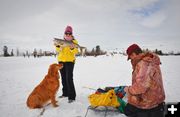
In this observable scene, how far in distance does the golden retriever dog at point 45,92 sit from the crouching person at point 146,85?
249 centimetres

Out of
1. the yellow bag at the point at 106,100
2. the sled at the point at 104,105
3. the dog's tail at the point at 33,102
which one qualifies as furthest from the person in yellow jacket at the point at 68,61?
the yellow bag at the point at 106,100

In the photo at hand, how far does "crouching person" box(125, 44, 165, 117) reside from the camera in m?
3.97

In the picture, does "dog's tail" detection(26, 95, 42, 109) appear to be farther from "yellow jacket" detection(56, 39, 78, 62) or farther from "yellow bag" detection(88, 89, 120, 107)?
"yellow bag" detection(88, 89, 120, 107)

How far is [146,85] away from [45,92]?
3048 millimetres

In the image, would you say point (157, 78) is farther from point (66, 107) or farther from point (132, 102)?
point (66, 107)

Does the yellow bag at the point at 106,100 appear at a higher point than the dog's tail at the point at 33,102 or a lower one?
higher

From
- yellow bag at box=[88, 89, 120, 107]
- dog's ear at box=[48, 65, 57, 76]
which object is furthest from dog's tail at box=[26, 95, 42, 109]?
yellow bag at box=[88, 89, 120, 107]

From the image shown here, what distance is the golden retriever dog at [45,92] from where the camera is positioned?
6051 mm

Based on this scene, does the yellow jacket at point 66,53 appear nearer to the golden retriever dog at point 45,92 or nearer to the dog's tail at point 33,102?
the golden retriever dog at point 45,92

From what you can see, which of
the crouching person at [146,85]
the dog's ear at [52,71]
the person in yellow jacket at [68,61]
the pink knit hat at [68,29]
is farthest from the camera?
the pink knit hat at [68,29]

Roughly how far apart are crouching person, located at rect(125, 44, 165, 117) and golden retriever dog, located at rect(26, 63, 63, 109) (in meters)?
2.49

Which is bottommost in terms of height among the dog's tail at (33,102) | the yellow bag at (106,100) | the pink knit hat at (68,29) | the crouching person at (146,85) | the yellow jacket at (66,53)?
the dog's tail at (33,102)

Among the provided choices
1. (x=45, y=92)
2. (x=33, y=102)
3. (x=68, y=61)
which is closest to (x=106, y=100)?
(x=45, y=92)

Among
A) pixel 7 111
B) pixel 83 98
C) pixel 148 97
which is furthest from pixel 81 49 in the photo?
pixel 148 97
